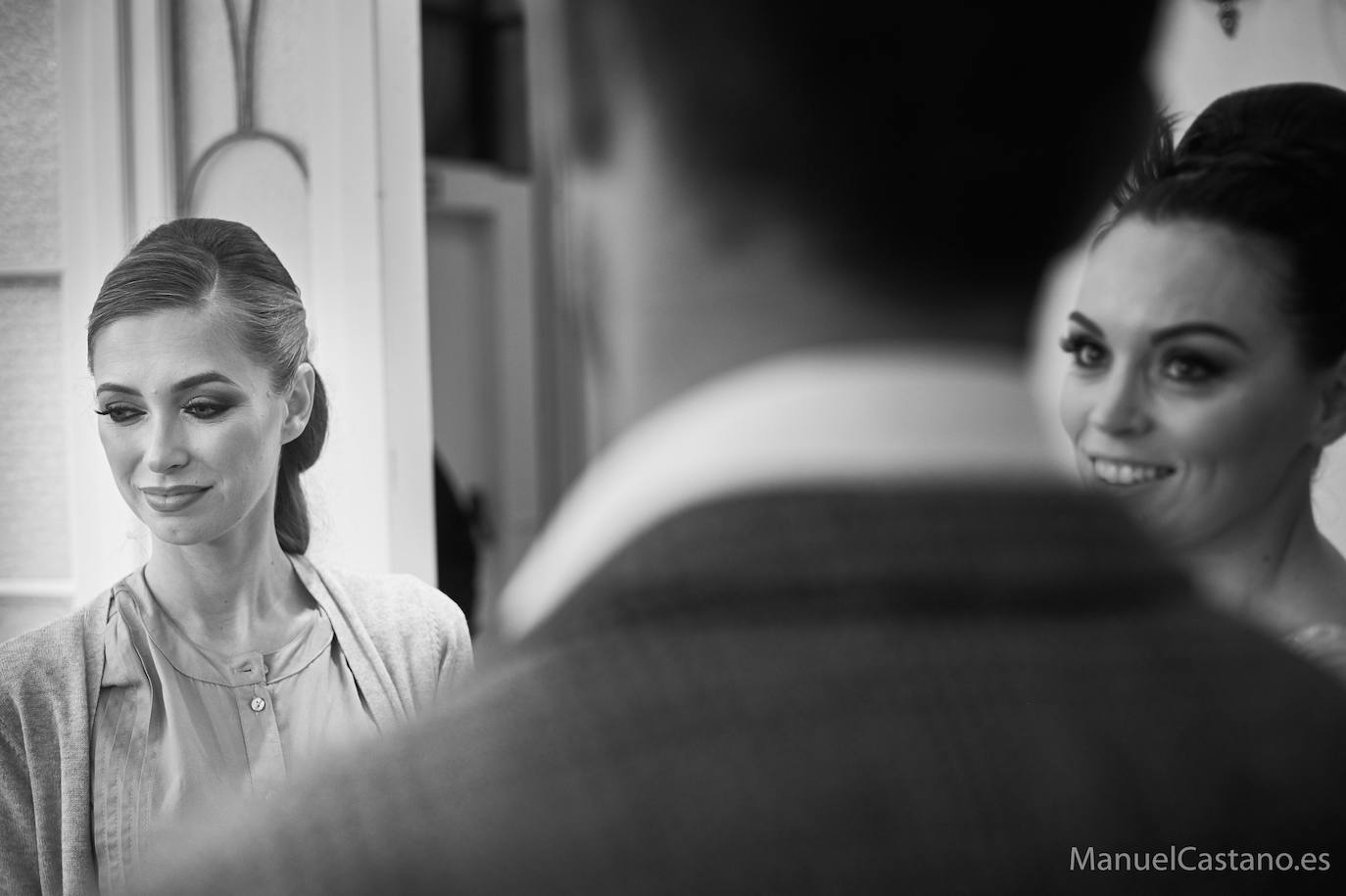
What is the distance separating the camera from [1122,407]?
0.93 meters

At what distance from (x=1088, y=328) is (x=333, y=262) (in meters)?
0.60

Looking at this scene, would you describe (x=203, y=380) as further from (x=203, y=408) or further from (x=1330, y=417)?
(x=1330, y=417)

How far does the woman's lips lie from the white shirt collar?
707mm

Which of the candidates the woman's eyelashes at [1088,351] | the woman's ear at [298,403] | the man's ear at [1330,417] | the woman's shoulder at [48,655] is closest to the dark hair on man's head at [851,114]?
the woman's eyelashes at [1088,351]

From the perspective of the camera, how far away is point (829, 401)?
0.31 meters

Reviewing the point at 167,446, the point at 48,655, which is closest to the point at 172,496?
the point at 167,446

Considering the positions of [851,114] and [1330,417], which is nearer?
[851,114]

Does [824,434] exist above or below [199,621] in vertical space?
above

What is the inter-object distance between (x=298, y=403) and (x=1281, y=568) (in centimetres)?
77

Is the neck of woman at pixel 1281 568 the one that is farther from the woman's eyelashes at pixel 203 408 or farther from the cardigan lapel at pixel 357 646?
the woman's eyelashes at pixel 203 408

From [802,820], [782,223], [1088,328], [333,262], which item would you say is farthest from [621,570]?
[333,262]

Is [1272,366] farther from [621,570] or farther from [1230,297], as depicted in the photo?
[621,570]

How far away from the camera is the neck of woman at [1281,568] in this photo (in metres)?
0.94

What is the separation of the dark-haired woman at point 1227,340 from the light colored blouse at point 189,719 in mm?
609
